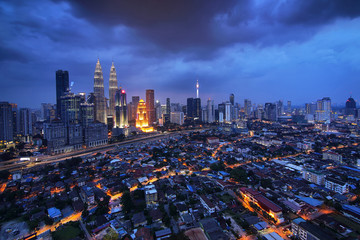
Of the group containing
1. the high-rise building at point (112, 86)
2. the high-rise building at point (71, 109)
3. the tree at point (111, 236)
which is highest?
the high-rise building at point (112, 86)

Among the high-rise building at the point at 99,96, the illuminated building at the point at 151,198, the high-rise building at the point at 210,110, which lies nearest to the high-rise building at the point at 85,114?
the high-rise building at the point at 99,96

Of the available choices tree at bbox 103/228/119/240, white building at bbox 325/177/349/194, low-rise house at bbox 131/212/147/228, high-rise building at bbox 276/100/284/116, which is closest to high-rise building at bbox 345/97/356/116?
high-rise building at bbox 276/100/284/116

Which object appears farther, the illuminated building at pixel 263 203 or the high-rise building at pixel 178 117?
the high-rise building at pixel 178 117

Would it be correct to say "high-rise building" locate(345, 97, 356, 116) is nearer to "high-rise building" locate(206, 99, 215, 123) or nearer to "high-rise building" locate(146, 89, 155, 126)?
"high-rise building" locate(206, 99, 215, 123)

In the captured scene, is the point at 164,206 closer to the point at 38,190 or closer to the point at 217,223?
the point at 217,223

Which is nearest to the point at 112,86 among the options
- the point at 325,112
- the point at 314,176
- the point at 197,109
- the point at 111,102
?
the point at 111,102

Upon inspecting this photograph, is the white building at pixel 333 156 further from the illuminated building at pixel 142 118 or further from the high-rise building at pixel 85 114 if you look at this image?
the illuminated building at pixel 142 118

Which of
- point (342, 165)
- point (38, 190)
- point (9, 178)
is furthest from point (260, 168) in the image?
point (9, 178)
